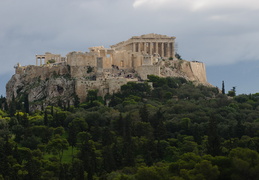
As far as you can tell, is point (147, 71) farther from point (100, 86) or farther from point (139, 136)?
point (139, 136)

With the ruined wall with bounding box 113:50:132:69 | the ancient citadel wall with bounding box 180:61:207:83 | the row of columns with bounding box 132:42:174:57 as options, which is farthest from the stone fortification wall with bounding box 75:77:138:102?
the ancient citadel wall with bounding box 180:61:207:83

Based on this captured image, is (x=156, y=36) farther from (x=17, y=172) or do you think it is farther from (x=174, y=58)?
(x=17, y=172)

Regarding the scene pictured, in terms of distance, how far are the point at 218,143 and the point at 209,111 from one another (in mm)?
29893

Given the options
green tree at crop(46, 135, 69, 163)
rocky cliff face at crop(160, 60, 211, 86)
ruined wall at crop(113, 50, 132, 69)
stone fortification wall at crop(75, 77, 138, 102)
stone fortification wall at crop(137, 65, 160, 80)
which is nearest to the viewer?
green tree at crop(46, 135, 69, 163)

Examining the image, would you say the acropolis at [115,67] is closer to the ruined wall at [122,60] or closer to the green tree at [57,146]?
the ruined wall at [122,60]

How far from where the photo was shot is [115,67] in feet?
417

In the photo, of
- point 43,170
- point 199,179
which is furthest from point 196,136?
point 199,179

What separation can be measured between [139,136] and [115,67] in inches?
1226

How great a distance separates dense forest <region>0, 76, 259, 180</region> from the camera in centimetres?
7181

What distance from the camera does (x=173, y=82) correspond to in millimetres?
126125

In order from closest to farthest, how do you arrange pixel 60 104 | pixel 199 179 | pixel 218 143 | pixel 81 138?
pixel 199 179, pixel 218 143, pixel 81 138, pixel 60 104

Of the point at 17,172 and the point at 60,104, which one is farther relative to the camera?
the point at 60,104

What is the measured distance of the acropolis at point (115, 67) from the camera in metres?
122

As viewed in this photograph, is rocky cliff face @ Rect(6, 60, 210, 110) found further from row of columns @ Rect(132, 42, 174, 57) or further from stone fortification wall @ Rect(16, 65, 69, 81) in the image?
row of columns @ Rect(132, 42, 174, 57)
